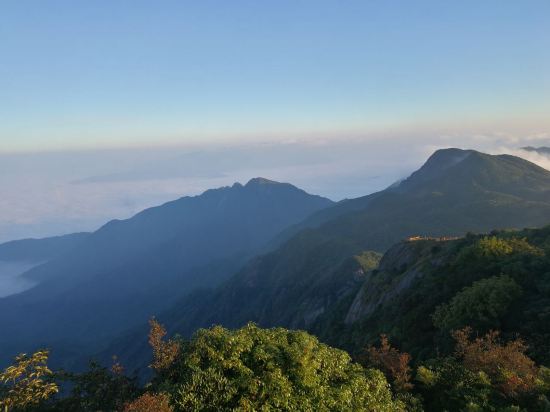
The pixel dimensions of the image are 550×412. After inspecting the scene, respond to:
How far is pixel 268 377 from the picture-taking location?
1973cm

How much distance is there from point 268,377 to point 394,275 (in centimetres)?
5259

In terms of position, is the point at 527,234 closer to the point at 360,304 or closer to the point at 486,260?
the point at 486,260

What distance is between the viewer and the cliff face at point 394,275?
6153cm

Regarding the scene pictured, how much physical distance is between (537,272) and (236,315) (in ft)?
540

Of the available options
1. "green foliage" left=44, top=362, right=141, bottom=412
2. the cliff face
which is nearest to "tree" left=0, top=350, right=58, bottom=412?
"green foliage" left=44, top=362, right=141, bottom=412

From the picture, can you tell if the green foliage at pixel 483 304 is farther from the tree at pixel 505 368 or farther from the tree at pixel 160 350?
the tree at pixel 160 350

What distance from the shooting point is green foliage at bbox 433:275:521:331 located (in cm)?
3872

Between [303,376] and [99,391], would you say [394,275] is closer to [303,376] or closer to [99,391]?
[303,376]

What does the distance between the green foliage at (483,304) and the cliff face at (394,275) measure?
17412 mm

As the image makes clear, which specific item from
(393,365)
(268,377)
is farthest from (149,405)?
(393,365)

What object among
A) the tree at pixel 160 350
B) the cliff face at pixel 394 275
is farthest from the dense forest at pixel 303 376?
the cliff face at pixel 394 275

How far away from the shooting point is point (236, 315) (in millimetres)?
195375

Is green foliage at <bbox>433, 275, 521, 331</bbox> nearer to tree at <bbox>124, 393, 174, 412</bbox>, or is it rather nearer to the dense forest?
the dense forest

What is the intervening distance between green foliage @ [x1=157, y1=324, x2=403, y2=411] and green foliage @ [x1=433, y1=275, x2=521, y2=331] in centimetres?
1941
